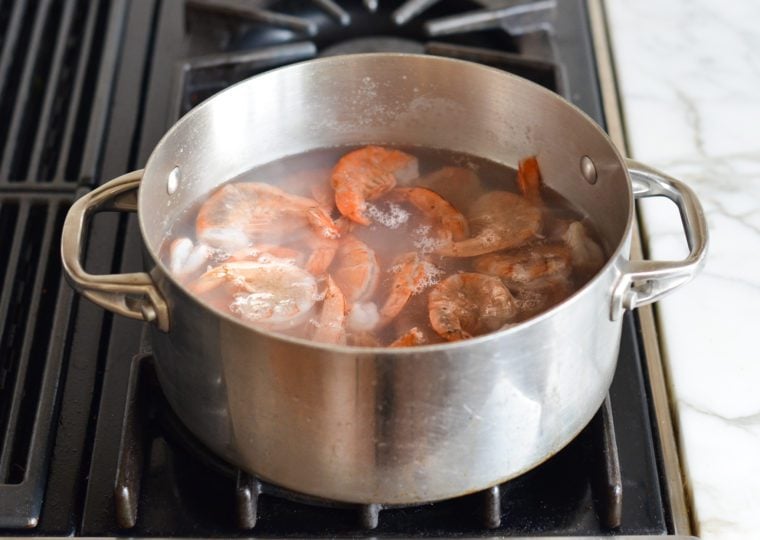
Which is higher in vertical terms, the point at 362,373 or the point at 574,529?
the point at 362,373

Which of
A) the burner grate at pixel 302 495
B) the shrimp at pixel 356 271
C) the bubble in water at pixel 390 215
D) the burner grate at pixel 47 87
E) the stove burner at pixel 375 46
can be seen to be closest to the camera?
the burner grate at pixel 302 495

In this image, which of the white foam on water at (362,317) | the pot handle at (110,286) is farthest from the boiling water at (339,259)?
the pot handle at (110,286)

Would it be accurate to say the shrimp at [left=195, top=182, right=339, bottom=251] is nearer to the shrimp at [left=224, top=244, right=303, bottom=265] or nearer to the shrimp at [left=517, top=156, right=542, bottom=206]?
the shrimp at [left=224, top=244, right=303, bottom=265]

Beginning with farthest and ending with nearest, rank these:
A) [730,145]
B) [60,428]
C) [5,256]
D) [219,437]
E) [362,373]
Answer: [730,145]
[5,256]
[60,428]
[219,437]
[362,373]

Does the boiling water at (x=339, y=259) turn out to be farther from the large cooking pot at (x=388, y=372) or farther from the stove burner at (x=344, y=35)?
the stove burner at (x=344, y=35)

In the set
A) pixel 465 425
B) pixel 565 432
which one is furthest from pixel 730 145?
pixel 465 425

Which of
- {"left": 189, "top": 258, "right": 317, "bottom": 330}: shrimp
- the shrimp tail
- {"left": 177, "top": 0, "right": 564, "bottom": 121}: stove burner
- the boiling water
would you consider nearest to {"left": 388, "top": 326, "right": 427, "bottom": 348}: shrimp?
the boiling water

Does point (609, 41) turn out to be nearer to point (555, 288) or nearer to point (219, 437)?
point (555, 288)
